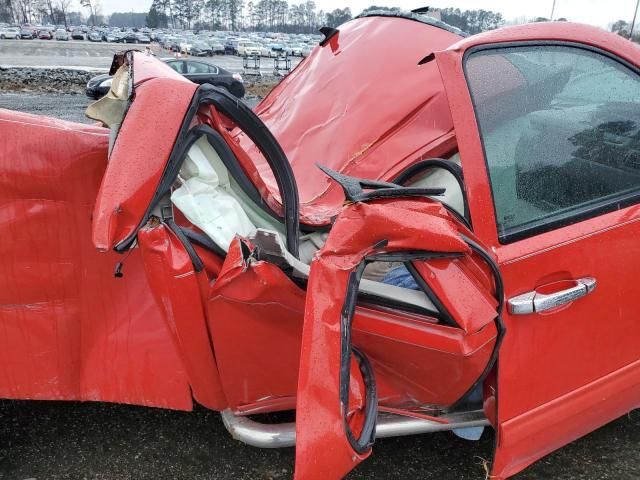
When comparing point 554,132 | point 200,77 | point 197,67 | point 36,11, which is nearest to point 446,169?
point 554,132

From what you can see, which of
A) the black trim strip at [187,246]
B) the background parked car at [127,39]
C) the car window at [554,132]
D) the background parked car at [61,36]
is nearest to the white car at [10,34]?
the background parked car at [61,36]

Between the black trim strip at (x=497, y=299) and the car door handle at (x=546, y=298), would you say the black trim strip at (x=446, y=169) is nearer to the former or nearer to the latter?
the black trim strip at (x=497, y=299)

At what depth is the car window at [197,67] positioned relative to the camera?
1770 cm

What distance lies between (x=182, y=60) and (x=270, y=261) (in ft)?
57.8

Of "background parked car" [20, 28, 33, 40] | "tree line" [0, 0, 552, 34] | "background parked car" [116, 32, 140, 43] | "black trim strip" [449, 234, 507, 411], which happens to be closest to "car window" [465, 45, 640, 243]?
"black trim strip" [449, 234, 507, 411]

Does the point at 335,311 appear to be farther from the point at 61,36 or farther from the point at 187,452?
the point at 61,36

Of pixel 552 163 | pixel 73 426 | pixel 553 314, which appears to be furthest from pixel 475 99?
pixel 73 426

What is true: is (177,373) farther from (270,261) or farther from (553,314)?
(553,314)

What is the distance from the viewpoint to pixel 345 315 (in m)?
1.52

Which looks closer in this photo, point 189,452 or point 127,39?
point 189,452

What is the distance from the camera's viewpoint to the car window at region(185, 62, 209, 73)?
17703 millimetres

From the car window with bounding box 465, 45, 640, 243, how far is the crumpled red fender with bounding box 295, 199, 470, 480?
466 mm

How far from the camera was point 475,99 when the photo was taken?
75.9 inches

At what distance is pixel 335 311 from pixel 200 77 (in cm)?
1673
